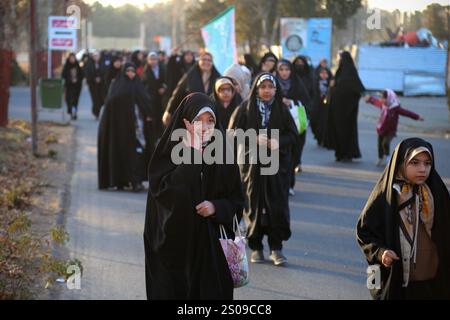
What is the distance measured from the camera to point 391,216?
467 cm

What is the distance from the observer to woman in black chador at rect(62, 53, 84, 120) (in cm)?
2289

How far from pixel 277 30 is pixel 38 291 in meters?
33.1

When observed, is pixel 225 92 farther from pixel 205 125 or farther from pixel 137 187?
pixel 205 125

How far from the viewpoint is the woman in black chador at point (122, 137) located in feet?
38.9

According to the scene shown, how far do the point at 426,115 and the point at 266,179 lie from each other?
17837 mm

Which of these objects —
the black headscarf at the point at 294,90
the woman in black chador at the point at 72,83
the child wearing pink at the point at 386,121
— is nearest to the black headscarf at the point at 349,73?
the child wearing pink at the point at 386,121

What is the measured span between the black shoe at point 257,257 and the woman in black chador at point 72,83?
50.7 ft

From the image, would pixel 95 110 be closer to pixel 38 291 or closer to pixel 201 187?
pixel 38 291

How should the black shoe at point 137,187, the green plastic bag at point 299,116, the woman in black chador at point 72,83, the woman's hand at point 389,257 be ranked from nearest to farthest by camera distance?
1. the woman's hand at point 389,257
2. the green plastic bag at point 299,116
3. the black shoe at point 137,187
4. the woman in black chador at point 72,83

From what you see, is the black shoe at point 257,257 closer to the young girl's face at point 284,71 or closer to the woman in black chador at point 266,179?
the woman in black chador at point 266,179

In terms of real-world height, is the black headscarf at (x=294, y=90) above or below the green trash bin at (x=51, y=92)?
above

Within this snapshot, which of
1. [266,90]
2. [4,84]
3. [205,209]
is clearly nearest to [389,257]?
[205,209]

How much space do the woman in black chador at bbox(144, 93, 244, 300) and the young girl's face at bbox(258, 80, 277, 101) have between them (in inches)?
112

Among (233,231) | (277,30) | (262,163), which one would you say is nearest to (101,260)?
(262,163)
